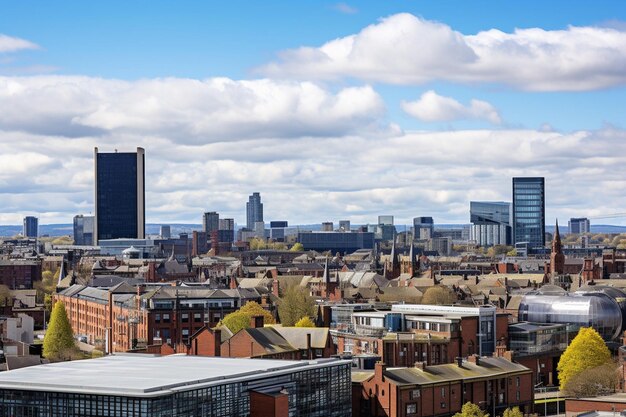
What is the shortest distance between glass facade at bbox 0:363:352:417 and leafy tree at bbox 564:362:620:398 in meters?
32.1

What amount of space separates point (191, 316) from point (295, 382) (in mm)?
67960

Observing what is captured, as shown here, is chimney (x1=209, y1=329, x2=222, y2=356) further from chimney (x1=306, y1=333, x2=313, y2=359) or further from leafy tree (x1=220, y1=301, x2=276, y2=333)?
Result: leafy tree (x1=220, y1=301, x2=276, y2=333)

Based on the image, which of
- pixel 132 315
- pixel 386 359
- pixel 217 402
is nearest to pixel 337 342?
pixel 386 359

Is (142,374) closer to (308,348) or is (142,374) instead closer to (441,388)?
(441,388)

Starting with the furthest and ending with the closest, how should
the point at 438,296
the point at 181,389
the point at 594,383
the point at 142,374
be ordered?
the point at 438,296 < the point at 594,383 < the point at 142,374 < the point at 181,389

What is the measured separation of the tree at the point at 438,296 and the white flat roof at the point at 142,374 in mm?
97317

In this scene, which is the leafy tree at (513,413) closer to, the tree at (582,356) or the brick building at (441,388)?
the brick building at (441,388)

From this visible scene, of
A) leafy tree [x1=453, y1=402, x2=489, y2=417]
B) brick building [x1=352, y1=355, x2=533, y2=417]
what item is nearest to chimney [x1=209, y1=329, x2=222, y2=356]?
brick building [x1=352, y1=355, x2=533, y2=417]

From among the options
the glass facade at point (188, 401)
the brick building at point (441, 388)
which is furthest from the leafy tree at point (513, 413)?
the glass facade at point (188, 401)

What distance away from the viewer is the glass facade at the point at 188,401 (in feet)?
234

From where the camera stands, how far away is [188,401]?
72.4 meters

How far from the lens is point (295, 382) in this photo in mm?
80688

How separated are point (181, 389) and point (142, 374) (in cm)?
768

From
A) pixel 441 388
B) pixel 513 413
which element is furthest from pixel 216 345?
pixel 513 413
